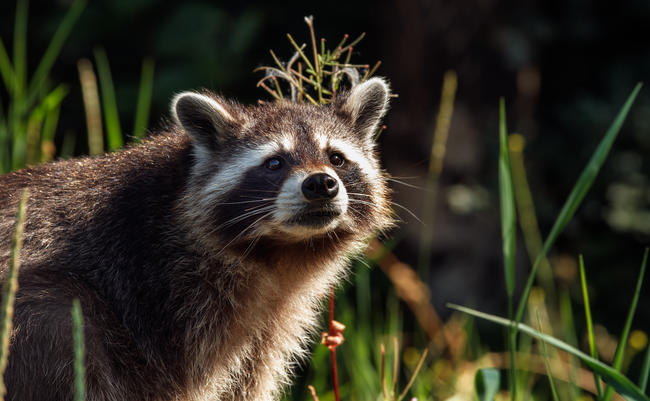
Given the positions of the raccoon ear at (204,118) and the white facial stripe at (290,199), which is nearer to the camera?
the white facial stripe at (290,199)

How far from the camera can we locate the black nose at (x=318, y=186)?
353cm

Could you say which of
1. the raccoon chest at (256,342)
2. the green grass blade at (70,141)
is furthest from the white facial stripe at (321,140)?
the green grass blade at (70,141)

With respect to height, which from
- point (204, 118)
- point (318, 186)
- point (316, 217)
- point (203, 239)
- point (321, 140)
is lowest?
point (203, 239)

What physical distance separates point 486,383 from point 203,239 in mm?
1538

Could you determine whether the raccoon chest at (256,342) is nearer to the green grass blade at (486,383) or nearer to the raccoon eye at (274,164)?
the raccoon eye at (274,164)

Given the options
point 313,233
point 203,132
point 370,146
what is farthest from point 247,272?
point 370,146

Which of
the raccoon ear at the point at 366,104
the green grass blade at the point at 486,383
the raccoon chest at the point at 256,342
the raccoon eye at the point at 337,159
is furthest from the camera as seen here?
the raccoon ear at the point at 366,104

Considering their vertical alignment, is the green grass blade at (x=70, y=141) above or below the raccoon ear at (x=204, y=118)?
below

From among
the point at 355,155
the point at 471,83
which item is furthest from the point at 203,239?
the point at 471,83

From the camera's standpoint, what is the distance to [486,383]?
3240mm

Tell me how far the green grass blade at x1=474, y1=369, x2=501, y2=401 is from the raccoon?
3.25ft

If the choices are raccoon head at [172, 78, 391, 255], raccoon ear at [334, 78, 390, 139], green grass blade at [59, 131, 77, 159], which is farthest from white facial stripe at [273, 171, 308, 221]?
green grass blade at [59, 131, 77, 159]

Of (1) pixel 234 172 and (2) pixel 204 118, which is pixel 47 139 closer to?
(2) pixel 204 118

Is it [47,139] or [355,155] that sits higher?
[47,139]
